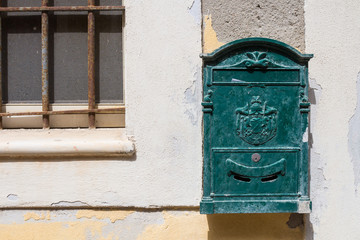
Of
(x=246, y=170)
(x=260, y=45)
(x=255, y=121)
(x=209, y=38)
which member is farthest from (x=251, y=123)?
(x=209, y=38)

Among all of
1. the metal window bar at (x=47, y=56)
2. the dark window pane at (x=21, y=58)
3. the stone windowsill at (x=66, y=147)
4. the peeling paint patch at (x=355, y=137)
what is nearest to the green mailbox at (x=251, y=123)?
the peeling paint patch at (x=355, y=137)

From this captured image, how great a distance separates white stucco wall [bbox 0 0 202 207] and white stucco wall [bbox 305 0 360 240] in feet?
2.58

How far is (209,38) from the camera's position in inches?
99.9

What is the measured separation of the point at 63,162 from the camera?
Result: 8.23 feet

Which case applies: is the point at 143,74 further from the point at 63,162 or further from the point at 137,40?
the point at 63,162

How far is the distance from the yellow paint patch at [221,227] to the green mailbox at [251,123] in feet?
0.95

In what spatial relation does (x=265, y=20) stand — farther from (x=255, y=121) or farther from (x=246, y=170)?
(x=246, y=170)

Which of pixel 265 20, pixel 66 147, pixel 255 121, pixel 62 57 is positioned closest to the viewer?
pixel 255 121

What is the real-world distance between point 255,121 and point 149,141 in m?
0.72

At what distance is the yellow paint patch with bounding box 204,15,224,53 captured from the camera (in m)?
2.53

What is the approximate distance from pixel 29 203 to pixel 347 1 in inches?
99.1

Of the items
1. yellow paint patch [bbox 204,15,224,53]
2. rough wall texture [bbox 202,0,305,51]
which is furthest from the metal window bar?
rough wall texture [bbox 202,0,305,51]

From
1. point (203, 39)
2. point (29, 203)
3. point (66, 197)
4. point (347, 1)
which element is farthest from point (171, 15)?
point (29, 203)

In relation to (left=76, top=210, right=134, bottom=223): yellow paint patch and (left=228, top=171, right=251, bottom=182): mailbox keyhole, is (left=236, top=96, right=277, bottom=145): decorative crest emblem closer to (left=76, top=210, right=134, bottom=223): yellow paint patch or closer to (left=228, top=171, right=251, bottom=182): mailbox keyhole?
(left=228, top=171, right=251, bottom=182): mailbox keyhole
